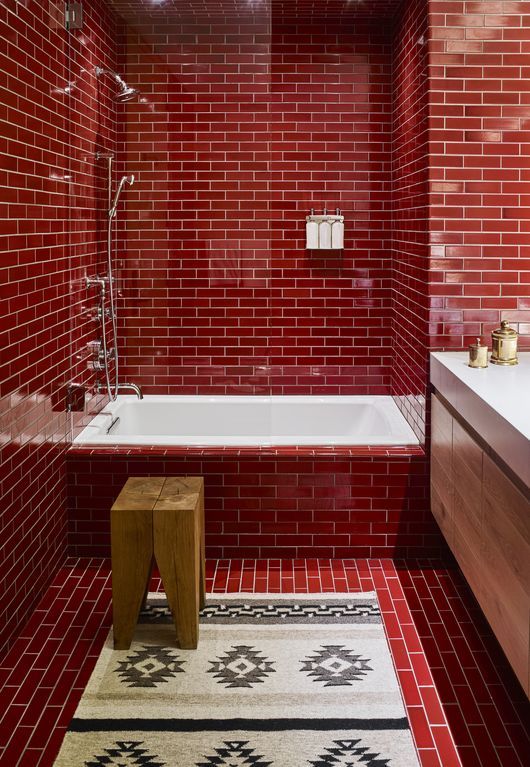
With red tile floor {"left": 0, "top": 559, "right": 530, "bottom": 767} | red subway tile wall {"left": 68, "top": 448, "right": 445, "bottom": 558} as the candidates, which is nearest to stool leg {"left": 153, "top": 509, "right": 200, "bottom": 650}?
red tile floor {"left": 0, "top": 559, "right": 530, "bottom": 767}

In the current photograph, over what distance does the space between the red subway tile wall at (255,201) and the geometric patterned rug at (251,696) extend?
171cm

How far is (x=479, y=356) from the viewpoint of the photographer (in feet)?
12.0

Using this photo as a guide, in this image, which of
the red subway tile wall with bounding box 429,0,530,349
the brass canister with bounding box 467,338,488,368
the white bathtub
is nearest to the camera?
the brass canister with bounding box 467,338,488,368

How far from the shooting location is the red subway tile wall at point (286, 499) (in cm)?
425

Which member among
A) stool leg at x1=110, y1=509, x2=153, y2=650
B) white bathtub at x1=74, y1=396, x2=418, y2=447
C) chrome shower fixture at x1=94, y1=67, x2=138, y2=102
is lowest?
stool leg at x1=110, y1=509, x2=153, y2=650

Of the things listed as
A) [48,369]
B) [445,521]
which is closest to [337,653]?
[445,521]

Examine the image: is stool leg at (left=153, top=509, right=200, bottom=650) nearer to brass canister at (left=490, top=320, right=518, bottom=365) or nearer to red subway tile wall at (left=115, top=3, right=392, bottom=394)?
brass canister at (left=490, top=320, right=518, bottom=365)

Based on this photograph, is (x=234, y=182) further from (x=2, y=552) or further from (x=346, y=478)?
(x=2, y=552)

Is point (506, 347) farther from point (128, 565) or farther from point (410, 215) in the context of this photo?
point (128, 565)

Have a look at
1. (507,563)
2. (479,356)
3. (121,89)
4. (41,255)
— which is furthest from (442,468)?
(121,89)

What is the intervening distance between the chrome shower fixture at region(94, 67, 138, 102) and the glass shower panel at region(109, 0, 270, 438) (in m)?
0.03

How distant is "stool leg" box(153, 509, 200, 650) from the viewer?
329 centimetres

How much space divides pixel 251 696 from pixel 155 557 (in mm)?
615

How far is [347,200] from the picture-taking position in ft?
17.6
